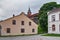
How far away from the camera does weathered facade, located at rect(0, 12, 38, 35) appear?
47.4 m

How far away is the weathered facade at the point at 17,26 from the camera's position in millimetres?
47375

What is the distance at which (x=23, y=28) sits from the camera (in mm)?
50156

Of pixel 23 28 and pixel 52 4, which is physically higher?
pixel 52 4

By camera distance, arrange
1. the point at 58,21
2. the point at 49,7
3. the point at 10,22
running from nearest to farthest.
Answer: the point at 58,21
the point at 10,22
the point at 49,7

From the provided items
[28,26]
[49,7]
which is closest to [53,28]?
[28,26]

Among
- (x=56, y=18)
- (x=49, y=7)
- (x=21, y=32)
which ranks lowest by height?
(x=21, y=32)

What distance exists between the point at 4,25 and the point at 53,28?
1208cm

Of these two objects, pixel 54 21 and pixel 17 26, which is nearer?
pixel 54 21

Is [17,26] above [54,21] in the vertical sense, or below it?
below

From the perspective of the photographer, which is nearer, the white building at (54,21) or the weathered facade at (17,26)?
the white building at (54,21)

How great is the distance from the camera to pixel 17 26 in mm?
49344

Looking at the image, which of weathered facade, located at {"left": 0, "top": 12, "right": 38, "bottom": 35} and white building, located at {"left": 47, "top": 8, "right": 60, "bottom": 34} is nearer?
white building, located at {"left": 47, "top": 8, "right": 60, "bottom": 34}

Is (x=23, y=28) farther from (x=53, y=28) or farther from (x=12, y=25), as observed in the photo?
(x=53, y=28)

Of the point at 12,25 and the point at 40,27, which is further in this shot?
the point at 40,27
